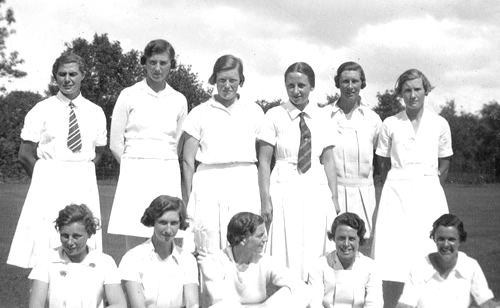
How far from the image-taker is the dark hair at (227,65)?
681 cm

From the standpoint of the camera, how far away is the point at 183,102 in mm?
7230

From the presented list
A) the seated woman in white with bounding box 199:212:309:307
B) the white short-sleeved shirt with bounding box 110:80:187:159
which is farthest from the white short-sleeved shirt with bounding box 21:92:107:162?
the seated woman in white with bounding box 199:212:309:307

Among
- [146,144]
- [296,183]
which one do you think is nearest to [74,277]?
[146,144]

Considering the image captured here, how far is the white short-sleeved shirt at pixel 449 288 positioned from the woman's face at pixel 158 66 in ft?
9.88

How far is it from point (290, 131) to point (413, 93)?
4.33 feet

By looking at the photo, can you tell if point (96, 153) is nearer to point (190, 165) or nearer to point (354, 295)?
point (190, 165)

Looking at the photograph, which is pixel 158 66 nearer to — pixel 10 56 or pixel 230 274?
pixel 230 274

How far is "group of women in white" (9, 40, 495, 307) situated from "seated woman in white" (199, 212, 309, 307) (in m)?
0.01

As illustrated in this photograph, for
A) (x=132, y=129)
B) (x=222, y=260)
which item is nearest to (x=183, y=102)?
(x=132, y=129)

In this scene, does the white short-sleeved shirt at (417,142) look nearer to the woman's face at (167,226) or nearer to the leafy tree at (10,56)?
the woman's face at (167,226)

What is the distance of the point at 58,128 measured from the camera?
686cm

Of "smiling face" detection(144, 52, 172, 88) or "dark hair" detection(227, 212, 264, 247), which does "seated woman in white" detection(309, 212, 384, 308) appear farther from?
"smiling face" detection(144, 52, 172, 88)

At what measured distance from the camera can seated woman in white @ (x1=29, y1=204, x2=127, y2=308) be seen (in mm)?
5824

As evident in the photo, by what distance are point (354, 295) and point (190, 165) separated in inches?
75.9
